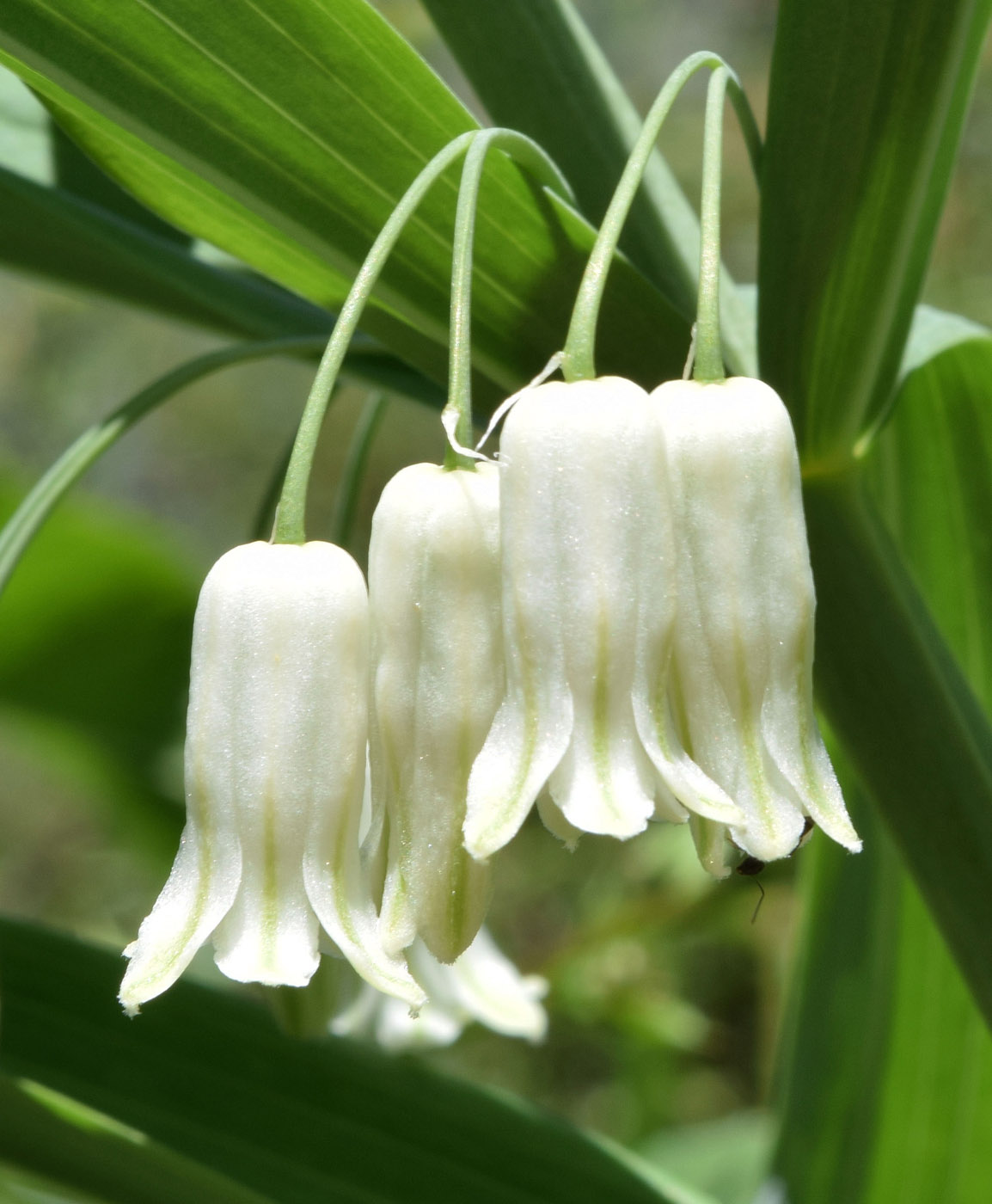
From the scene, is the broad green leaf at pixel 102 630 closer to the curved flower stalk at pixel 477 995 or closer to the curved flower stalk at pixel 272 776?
the curved flower stalk at pixel 477 995

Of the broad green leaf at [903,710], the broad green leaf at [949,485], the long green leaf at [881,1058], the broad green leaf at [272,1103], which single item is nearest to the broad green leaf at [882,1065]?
the long green leaf at [881,1058]

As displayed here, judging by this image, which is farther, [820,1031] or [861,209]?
[820,1031]

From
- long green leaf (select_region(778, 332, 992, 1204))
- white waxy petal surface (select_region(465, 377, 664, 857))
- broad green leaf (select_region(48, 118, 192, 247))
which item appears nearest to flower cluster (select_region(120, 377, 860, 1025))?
white waxy petal surface (select_region(465, 377, 664, 857))

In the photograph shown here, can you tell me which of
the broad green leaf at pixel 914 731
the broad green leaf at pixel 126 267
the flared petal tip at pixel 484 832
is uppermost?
the broad green leaf at pixel 126 267

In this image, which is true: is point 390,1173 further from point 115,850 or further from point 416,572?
point 115,850

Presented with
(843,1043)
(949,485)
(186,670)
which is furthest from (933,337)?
(186,670)

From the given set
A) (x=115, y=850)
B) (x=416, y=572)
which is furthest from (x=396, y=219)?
(x=115, y=850)

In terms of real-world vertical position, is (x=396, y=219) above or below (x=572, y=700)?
above
